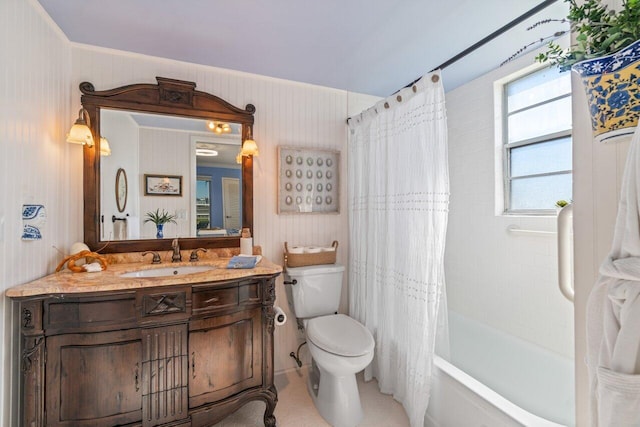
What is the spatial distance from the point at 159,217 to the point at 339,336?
4.75 feet

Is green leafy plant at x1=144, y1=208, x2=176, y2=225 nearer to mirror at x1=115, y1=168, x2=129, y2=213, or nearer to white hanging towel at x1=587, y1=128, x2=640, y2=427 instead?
mirror at x1=115, y1=168, x2=129, y2=213

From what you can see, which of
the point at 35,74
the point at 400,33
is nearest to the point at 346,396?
the point at 400,33

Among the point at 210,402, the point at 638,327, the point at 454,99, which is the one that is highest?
the point at 454,99

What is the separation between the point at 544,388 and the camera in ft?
5.41

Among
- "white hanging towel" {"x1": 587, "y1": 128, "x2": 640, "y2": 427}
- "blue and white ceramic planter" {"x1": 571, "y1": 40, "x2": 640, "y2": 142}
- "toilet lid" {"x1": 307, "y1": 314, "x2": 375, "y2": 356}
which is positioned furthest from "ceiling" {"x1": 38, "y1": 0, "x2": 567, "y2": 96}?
"toilet lid" {"x1": 307, "y1": 314, "x2": 375, "y2": 356}

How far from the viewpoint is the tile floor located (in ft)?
5.72

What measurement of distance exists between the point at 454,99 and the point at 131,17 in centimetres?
237

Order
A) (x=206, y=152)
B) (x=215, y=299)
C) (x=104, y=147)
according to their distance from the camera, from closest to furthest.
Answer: (x=215, y=299) → (x=104, y=147) → (x=206, y=152)

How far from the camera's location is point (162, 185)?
6.42 feet

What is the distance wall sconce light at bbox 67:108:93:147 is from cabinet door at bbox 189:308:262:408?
48.2 inches

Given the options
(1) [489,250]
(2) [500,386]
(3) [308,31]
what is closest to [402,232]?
(1) [489,250]

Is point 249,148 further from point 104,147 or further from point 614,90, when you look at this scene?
point 614,90

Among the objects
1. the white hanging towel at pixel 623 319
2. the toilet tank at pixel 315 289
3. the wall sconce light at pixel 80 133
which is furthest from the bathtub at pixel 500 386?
the wall sconce light at pixel 80 133

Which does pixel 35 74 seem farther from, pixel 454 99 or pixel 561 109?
pixel 561 109
